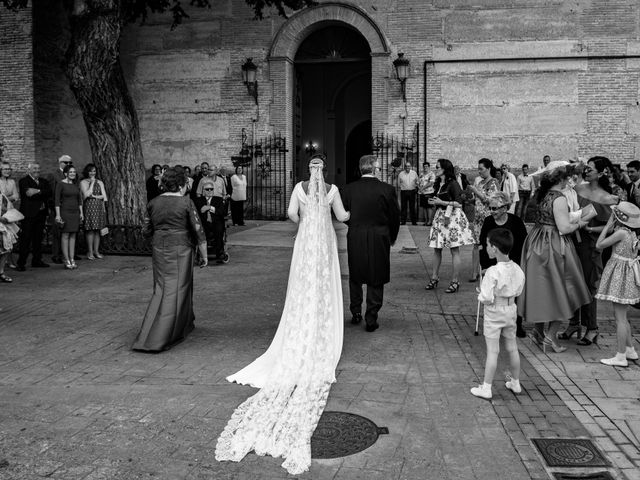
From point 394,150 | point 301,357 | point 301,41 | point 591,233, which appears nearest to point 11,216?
point 301,357

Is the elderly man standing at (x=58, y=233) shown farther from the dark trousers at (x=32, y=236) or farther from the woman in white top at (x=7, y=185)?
the woman in white top at (x=7, y=185)

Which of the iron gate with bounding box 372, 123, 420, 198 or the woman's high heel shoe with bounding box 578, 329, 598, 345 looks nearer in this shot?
the woman's high heel shoe with bounding box 578, 329, 598, 345

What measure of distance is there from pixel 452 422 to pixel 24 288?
7.65 m

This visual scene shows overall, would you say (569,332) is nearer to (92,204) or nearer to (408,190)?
(92,204)

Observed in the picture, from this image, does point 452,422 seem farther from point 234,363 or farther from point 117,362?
point 117,362

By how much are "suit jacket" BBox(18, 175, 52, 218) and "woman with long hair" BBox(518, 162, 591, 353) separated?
8861 millimetres

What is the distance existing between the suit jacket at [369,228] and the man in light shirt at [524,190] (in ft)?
43.2

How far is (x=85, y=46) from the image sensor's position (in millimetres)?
13250

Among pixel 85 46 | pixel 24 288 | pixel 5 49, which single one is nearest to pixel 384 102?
pixel 85 46

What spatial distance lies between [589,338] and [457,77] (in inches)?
603

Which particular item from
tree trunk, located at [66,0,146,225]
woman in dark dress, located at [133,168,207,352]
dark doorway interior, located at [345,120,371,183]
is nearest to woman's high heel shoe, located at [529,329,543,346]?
woman in dark dress, located at [133,168,207,352]

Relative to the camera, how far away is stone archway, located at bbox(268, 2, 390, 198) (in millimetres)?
21406

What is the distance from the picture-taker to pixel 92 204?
1290 centimetres

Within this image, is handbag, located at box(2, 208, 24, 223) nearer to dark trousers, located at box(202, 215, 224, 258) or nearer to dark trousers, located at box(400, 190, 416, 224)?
dark trousers, located at box(202, 215, 224, 258)
